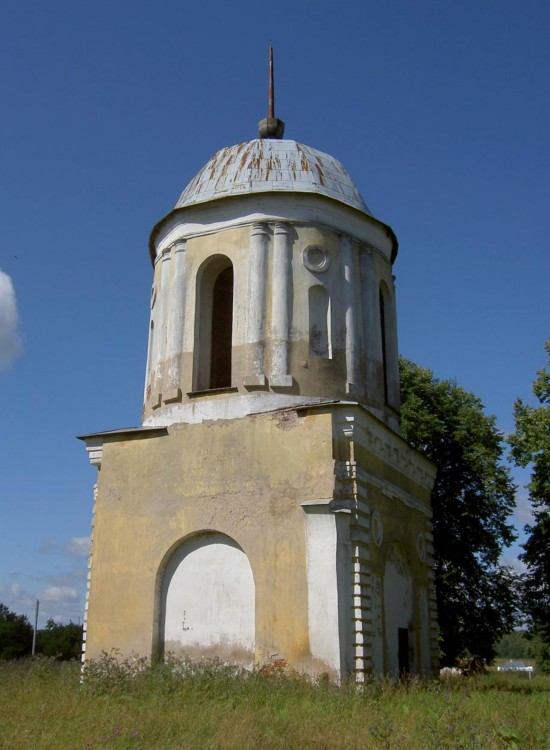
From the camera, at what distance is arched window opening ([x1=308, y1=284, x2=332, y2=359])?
Result: 13.6m

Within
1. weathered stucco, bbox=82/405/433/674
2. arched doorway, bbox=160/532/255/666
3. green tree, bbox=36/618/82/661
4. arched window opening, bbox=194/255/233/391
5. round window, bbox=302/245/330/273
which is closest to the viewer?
weathered stucco, bbox=82/405/433/674

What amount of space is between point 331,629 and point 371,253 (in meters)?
7.53

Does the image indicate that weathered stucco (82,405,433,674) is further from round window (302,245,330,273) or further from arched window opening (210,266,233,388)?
round window (302,245,330,273)

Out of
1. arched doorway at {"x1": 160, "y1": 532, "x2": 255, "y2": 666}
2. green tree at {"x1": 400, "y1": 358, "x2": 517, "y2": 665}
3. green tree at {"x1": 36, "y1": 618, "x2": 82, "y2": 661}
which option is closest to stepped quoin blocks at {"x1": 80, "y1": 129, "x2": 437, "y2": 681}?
arched doorway at {"x1": 160, "y1": 532, "x2": 255, "y2": 666}

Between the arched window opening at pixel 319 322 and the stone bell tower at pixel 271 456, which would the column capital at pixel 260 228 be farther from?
the arched window opening at pixel 319 322

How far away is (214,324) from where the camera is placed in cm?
1647

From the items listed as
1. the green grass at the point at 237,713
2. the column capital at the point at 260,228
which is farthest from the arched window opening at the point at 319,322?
the green grass at the point at 237,713

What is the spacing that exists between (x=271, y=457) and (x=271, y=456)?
2 centimetres

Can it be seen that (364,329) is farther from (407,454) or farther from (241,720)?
(241,720)

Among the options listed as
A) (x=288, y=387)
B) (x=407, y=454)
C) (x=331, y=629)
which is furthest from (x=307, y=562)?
(x=407, y=454)

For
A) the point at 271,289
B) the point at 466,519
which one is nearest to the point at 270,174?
the point at 271,289

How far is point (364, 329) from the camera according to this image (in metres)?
14.4

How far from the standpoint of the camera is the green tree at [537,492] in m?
18.8

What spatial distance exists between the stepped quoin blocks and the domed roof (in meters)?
0.05
